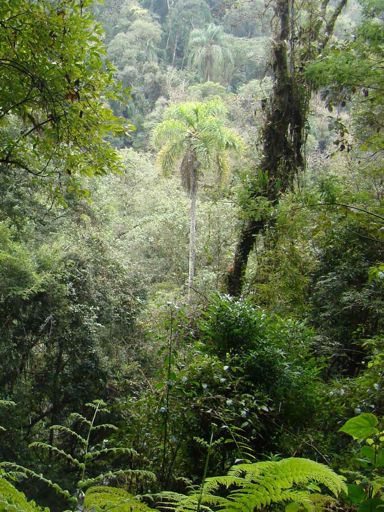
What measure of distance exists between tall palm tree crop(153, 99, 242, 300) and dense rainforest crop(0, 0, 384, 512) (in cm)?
7

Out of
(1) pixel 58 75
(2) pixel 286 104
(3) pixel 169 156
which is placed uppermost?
(3) pixel 169 156

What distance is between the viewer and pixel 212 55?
34.7 meters

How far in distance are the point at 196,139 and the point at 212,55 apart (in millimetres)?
22098

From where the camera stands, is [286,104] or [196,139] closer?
[286,104]

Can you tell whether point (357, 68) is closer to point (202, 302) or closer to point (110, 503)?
point (202, 302)

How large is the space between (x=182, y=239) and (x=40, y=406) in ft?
39.1

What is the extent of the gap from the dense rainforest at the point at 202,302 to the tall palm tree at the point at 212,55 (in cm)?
2119

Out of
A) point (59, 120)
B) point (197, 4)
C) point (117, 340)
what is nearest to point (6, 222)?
point (117, 340)

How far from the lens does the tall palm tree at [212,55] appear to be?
3475 centimetres

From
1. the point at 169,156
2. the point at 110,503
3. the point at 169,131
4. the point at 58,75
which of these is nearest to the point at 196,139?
the point at 169,131

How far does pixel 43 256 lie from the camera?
9109 mm

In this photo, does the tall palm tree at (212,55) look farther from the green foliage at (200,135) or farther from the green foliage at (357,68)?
the green foliage at (357,68)

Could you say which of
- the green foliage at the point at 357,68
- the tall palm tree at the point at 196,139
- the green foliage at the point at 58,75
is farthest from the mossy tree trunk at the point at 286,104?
the tall palm tree at the point at 196,139

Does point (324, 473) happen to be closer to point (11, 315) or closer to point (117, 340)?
point (11, 315)
